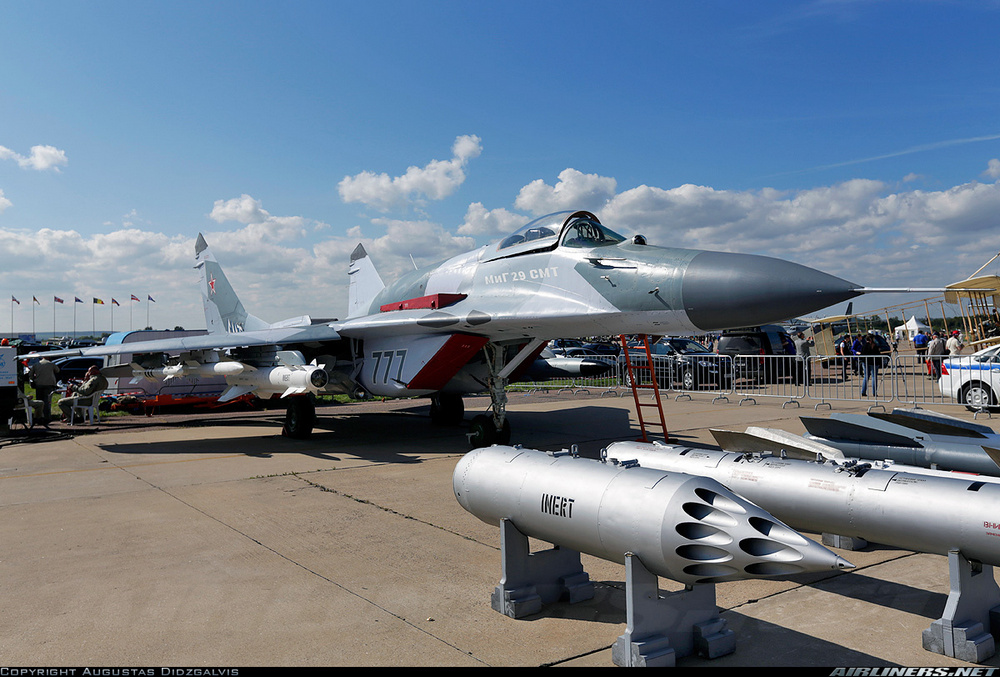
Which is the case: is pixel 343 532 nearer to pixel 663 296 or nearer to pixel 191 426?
pixel 663 296

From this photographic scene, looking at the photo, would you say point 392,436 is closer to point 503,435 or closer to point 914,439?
point 503,435

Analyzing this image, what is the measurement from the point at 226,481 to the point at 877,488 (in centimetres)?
745

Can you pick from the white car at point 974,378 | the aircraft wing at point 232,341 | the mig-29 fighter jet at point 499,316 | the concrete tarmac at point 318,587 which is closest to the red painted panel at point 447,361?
the mig-29 fighter jet at point 499,316

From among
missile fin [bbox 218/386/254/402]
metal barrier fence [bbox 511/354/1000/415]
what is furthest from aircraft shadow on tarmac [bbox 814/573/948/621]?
metal barrier fence [bbox 511/354/1000/415]

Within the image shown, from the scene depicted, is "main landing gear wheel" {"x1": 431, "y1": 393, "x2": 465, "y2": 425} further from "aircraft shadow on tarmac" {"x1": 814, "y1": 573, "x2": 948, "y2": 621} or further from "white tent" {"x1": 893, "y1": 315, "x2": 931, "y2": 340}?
"white tent" {"x1": 893, "y1": 315, "x2": 931, "y2": 340}

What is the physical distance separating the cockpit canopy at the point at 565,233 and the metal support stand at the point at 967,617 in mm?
5973

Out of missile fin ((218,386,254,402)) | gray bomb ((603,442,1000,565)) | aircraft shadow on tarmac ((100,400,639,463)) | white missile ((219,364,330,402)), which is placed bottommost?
aircraft shadow on tarmac ((100,400,639,463))

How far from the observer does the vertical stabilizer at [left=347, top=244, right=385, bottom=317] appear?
611 inches

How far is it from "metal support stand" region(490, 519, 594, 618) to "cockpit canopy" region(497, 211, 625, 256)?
5416 millimetres

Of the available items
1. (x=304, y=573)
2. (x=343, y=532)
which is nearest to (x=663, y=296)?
(x=343, y=532)

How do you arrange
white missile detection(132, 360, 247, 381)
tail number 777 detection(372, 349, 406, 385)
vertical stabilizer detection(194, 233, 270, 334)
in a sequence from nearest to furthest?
1. tail number 777 detection(372, 349, 406, 385)
2. white missile detection(132, 360, 247, 381)
3. vertical stabilizer detection(194, 233, 270, 334)

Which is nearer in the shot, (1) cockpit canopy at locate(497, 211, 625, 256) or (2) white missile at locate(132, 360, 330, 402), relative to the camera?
(1) cockpit canopy at locate(497, 211, 625, 256)

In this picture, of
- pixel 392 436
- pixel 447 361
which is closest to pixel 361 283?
pixel 392 436

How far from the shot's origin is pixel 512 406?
18.0 metres
